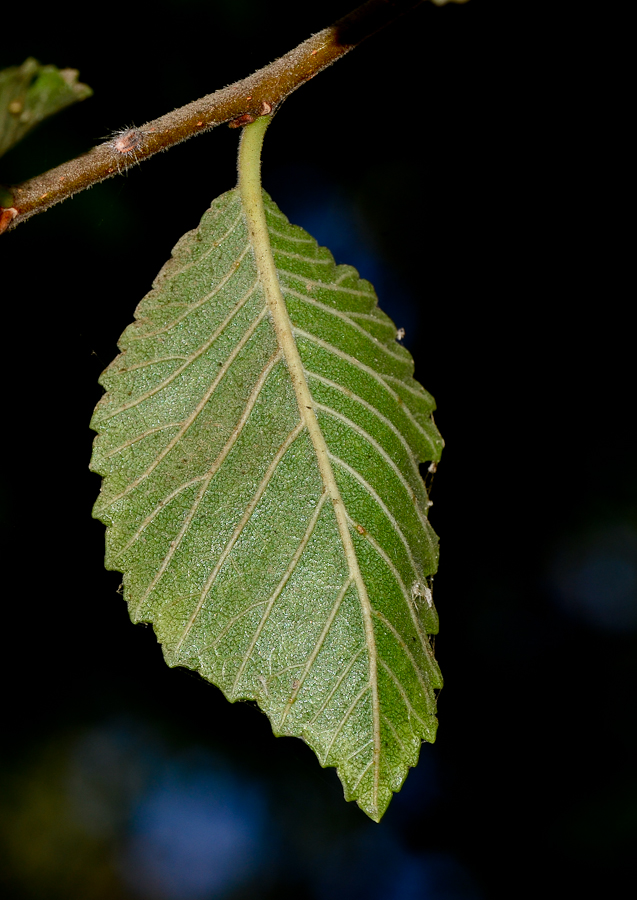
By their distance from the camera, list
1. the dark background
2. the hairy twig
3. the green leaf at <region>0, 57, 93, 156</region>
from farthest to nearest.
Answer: the dark background
the hairy twig
the green leaf at <region>0, 57, 93, 156</region>

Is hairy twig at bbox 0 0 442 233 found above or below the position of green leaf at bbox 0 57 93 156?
below

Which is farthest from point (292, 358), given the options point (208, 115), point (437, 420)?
point (437, 420)

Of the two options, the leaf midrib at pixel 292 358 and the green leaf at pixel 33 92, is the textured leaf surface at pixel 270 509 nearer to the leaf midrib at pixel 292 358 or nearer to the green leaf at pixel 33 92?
the leaf midrib at pixel 292 358

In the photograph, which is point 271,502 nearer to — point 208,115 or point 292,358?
point 292,358

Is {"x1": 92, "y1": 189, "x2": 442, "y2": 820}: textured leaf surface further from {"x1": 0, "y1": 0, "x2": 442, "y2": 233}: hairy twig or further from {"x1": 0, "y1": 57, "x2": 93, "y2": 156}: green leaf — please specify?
{"x1": 0, "y1": 57, "x2": 93, "y2": 156}: green leaf

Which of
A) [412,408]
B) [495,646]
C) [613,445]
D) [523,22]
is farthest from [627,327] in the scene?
[412,408]

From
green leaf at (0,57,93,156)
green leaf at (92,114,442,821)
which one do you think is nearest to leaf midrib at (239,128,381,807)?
green leaf at (92,114,442,821)
